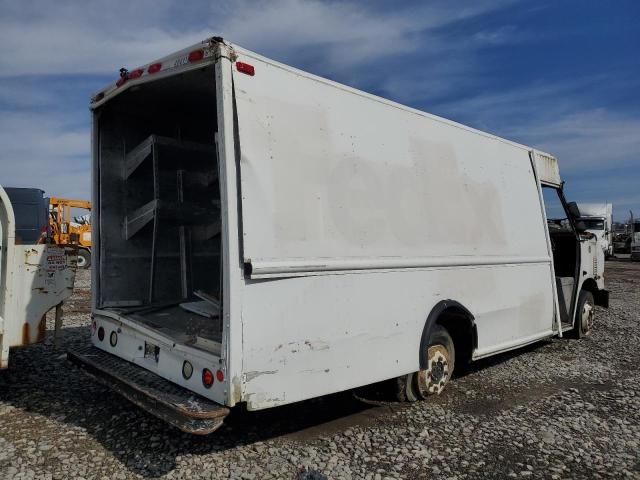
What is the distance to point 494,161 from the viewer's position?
5.89 meters

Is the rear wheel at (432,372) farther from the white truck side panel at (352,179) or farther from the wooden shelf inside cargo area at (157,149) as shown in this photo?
the wooden shelf inside cargo area at (157,149)

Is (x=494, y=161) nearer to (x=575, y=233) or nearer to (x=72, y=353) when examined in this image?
(x=575, y=233)

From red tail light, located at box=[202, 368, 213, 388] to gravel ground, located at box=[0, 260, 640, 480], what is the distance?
0.62 m

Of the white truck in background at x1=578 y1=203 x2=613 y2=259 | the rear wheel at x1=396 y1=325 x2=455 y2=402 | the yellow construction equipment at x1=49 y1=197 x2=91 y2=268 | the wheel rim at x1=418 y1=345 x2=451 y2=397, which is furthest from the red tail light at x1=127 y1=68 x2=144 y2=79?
the white truck in background at x1=578 y1=203 x2=613 y2=259

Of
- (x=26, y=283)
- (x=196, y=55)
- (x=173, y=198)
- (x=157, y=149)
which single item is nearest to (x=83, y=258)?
(x=173, y=198)

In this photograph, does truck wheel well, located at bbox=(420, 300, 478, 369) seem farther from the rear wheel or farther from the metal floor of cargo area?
the metal floor of cargo area

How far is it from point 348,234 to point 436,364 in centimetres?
Answer: 184

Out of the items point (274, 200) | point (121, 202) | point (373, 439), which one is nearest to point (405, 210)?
→ point (274, 200)

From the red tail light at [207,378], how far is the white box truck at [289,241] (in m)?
0.01

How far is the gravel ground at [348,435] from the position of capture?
11.9ft

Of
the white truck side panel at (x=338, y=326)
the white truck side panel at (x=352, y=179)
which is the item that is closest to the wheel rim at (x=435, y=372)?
the white truck side panel at (x=338, y=326)

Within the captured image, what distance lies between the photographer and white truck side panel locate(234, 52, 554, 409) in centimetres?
345

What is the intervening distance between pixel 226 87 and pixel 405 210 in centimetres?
195

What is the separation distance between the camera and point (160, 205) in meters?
5.04
